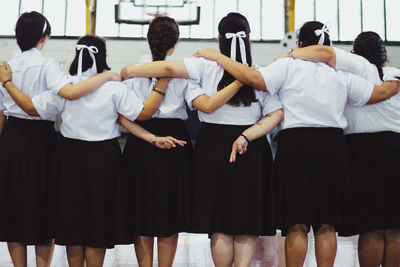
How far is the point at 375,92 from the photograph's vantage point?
8.11 feet

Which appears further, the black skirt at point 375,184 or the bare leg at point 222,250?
the black skirt at point 375,184

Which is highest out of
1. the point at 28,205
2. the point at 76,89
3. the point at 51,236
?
the point at 76,89

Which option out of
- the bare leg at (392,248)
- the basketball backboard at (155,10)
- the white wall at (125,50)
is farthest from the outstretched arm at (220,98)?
the white wall at (125,50)

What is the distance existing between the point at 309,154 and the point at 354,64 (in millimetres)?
654

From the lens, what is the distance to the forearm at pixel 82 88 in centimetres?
233

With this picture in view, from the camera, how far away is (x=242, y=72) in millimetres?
2279

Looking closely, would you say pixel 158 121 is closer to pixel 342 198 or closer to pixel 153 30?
pixel 153 30

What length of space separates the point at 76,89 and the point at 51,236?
95cm

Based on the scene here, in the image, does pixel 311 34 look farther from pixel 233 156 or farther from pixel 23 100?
pixel 23 100

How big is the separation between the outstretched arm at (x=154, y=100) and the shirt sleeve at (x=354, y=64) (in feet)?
3.47

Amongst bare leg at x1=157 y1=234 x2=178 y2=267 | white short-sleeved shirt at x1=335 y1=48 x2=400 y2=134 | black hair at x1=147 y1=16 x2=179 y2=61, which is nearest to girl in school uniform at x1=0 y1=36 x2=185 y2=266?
bare leg at x1=157 y1=234 x2=178 y2=267

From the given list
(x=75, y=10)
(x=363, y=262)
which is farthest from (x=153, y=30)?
(x=75, y=10)

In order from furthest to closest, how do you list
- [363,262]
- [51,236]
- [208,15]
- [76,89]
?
1. [208,15]
2. [363,262]
3. [51,236]
4. [76,89]

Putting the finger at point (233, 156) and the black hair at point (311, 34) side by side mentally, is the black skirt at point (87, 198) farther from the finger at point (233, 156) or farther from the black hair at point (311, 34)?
the black hair at point (311, 34)
